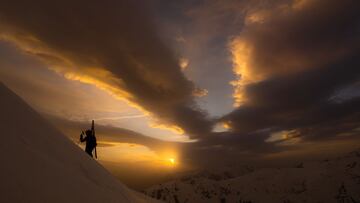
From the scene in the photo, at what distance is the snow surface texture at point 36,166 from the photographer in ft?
15.6

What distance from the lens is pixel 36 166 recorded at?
5742 mm

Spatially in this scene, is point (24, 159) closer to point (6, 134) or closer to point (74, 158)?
point (6, 134)

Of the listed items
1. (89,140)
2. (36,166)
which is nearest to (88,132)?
(89,140)

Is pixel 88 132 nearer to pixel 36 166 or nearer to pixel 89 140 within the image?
pixel 89 140

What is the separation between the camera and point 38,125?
8102mm

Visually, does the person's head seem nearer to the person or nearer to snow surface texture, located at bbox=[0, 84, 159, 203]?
the person

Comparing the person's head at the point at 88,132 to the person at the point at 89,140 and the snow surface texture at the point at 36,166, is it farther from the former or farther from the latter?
the snow surface texture at the point at 36,166

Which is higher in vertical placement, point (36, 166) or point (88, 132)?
point (88, 132)

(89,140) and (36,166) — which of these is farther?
(89,140)

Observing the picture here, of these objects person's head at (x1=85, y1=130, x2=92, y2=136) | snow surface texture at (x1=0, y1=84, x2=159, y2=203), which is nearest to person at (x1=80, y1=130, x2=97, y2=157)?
person's head at (x1=85, y1=130, x2=92, y2=136)

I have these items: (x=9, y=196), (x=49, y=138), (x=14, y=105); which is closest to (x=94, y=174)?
(x=49, y=138)

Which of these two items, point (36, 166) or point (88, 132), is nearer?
point (36, 166)

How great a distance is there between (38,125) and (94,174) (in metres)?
2.23

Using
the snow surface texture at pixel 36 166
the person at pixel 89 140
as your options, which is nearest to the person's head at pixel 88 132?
the person at pixel 89 140
